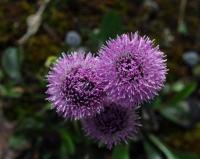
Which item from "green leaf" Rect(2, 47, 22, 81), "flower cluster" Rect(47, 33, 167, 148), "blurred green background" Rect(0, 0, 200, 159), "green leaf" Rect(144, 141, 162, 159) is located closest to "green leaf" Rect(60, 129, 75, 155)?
"blurred green background" Rect(0, 0, 200, 159)

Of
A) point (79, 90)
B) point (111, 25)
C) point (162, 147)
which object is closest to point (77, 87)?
point (79, 90)

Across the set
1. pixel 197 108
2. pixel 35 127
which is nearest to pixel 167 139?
pixel 197 108

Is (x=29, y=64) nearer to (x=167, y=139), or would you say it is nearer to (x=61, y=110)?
(x=167, y=139)

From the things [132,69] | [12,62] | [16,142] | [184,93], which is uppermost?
[12,62]

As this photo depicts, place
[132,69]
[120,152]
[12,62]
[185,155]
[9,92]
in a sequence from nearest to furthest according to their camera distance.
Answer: [132,69] < [120,152] < [185,155] < [9,92] < [12,62]

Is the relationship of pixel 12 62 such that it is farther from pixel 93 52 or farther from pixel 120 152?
pixel 120 152

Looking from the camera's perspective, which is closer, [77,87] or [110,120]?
[77,87]

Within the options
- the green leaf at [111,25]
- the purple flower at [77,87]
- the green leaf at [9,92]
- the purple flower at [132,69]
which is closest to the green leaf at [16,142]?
the green leaf at [9,92]

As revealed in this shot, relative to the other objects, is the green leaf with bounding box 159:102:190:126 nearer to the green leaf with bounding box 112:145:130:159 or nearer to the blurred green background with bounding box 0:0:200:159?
the blurred green background with bounding box 0:0:200:159
